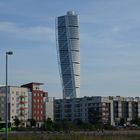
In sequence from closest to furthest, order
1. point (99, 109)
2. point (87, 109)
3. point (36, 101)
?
point (36, 101), point (99, 109), point (87, 109)

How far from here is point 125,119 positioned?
16862cm

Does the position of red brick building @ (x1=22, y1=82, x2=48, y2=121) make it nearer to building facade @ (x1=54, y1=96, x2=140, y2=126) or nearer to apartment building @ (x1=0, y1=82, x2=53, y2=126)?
apartment building @ (x1=0, y1=82, x2=53, y2=126)

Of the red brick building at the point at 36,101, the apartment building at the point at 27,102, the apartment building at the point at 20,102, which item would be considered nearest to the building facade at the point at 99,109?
the red brick building at the point at 36,101

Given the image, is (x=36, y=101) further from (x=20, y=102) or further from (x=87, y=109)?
(x=87, y=109)

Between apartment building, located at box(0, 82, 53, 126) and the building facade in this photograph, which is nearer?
apartment building, located at box(0, 82, 53, 126)

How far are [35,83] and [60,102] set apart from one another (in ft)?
77.2

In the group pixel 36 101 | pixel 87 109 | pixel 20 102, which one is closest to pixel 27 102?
pixel 20 102

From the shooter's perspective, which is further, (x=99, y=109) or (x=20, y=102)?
(x=99, y=109)

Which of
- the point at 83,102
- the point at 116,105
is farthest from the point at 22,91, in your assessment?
the point at 116,105

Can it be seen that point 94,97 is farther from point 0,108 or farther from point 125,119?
point 0,108

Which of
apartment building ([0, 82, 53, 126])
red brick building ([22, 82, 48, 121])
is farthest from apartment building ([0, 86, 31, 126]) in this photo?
red brick building ([22, 82, 48, 121])

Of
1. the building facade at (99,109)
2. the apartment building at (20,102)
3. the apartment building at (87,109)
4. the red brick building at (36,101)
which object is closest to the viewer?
the apartment building at (20,102)

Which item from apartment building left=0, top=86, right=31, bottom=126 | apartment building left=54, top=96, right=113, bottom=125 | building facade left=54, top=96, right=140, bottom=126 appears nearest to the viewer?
apartment building left=0, top=86, right=31, bottom=126

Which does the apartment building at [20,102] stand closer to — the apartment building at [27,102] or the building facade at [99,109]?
the apartment building at [27,102]
